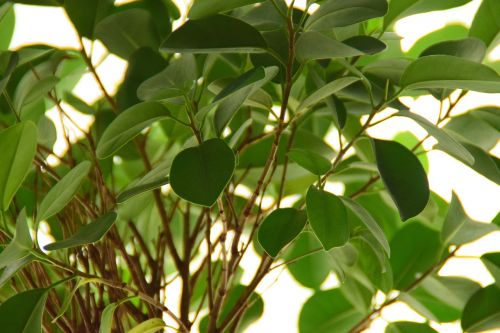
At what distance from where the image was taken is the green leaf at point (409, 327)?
2.53 feet

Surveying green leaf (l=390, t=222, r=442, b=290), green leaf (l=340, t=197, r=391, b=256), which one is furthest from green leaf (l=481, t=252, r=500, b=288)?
green leaf (l=340, t=197, r=391, b=256)

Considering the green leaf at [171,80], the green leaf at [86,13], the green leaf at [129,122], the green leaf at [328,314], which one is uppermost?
the green leaf at [86,13]

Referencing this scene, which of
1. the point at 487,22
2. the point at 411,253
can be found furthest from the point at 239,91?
the point at 411,253

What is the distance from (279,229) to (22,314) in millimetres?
217

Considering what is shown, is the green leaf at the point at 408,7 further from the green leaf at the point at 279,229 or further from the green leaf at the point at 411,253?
the green leaf at the point at 411,253

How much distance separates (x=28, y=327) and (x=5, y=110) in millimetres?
299

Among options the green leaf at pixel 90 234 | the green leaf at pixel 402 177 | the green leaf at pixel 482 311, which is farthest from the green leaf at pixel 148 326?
the green leaf at pixel 482 311

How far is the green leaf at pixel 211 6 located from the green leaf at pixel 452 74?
0.14 meters

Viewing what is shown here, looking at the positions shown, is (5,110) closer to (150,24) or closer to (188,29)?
(150,24)

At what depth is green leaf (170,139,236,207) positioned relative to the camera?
540 mm

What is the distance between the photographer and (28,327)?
59 centimetres

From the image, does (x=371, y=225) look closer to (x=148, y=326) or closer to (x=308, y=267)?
(x=148, y=326)

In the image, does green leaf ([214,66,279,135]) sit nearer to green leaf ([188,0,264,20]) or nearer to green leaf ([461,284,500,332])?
green leaf ([188,0,264,20])

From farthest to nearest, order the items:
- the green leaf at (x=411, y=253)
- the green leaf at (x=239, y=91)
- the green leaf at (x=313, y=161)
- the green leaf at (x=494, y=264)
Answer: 1. the green leaf at (x=411, y=253)
2. the green leaf at (x=494, y=264)
3. the green leaf at (x=313, y=161)
4. the green leaf at (x=239, y=91)
